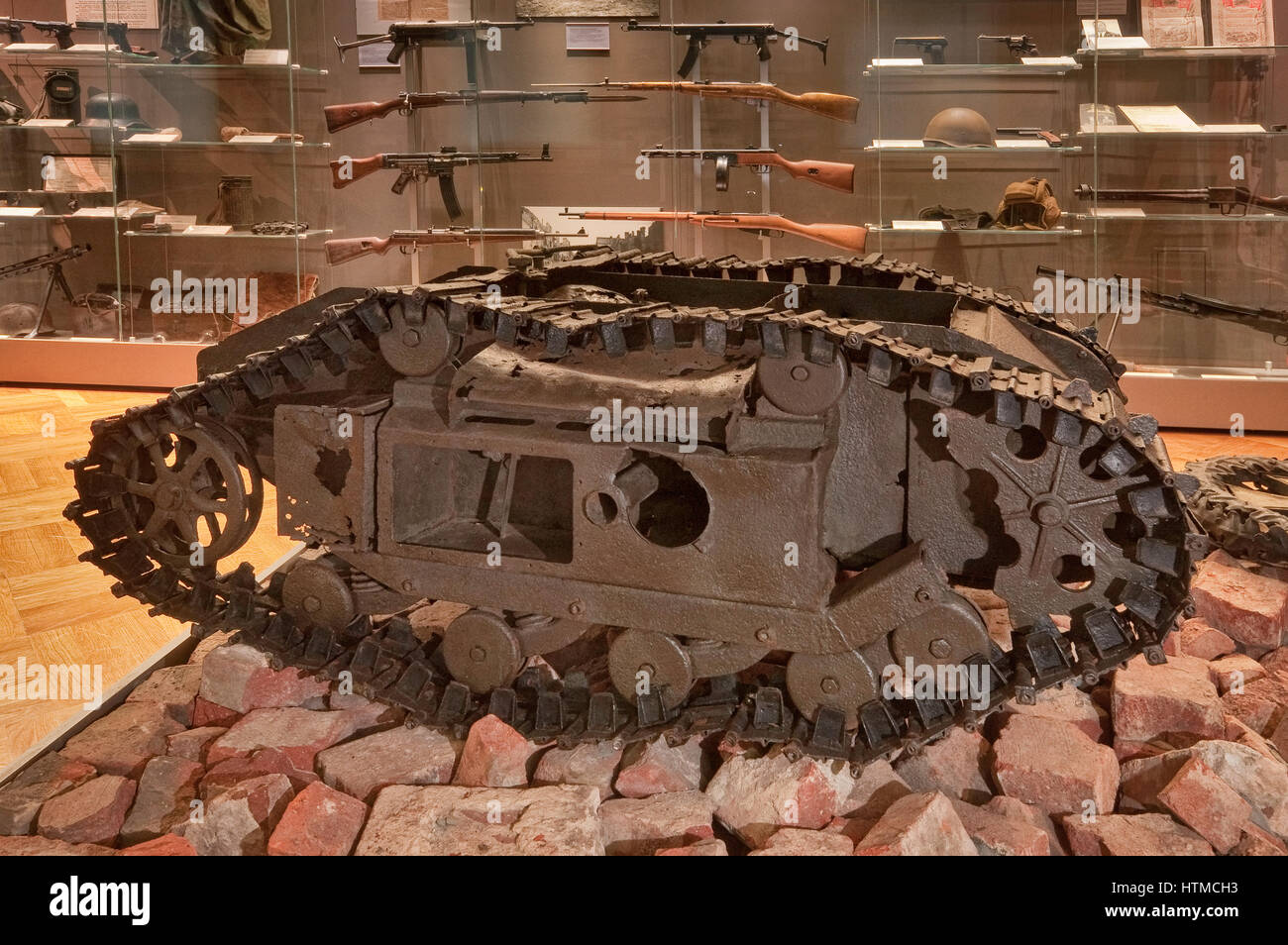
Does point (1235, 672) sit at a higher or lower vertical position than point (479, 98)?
lower

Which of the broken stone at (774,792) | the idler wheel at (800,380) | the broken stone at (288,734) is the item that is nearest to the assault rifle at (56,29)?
the broken stone at (288,734)

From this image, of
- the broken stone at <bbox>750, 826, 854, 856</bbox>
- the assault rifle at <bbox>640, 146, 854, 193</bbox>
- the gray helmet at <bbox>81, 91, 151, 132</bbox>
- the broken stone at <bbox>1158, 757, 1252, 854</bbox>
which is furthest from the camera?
the gray helmet at <bbox>81, 91, 151, 132</bbox>

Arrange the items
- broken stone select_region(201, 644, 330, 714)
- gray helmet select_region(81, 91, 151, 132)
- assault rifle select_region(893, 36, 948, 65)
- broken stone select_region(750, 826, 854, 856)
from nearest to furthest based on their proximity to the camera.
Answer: broken stone select_region(750, 826, 854, 856)
broken stone select_region(201, 644, 330, 714)
assault rifle select_region(893, 36, 948, 65)
gray helmet select_region(81, 91, 151, 132)

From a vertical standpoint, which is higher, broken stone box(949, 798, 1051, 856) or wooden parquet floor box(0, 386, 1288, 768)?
wooden parquet floor box(0, 386, 1288, 768)

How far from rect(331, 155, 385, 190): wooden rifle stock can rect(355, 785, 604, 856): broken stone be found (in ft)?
16.0

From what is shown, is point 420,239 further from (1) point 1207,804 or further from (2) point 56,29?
(1) point 1207,804

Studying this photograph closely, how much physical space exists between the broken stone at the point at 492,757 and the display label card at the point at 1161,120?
593cm

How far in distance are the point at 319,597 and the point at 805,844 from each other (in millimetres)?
1676

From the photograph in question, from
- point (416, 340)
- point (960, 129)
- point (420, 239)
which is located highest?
point (960, 129)

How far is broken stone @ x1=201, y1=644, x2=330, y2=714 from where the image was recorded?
163 inches

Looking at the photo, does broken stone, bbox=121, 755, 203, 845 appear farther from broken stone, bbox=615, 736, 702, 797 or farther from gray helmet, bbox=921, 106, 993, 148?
gray helmet, bbox=921, 106, 993, 148

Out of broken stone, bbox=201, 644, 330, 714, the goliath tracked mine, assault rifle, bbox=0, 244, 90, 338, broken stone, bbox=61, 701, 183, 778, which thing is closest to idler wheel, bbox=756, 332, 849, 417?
the goliath tracked mine

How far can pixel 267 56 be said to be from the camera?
314 inches

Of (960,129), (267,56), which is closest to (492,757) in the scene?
(960,129)
